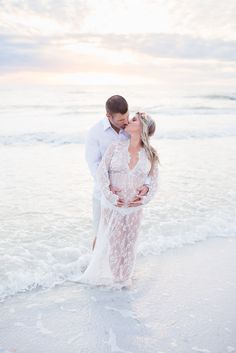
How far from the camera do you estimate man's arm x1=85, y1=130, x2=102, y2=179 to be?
393 cm

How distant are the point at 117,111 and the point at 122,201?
86 centimetres

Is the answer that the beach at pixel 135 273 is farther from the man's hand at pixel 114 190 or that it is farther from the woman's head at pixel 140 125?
the woman's head at pixel 140 125

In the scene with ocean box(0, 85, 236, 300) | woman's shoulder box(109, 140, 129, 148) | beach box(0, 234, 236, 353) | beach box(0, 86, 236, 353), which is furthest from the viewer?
ocean box(0, 85, 236, 300)

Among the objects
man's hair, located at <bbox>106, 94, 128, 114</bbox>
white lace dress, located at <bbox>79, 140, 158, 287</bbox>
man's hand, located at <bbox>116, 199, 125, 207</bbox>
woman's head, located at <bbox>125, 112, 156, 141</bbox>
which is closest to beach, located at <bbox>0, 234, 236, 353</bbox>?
white lace dress, located at <bbox>79, 140, 158, 287</bbox>

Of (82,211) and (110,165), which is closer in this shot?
(110,165)

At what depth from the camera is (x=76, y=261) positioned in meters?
4.83

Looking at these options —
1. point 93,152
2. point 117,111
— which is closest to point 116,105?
point 117,111

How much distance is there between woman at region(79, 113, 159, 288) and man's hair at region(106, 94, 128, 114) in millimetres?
176

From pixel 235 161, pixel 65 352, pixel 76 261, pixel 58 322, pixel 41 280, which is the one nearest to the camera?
pixel 65 352

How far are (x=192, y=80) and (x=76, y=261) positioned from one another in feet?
206

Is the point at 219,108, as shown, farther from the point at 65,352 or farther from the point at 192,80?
the point at 192,80

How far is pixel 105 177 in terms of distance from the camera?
12.7ft

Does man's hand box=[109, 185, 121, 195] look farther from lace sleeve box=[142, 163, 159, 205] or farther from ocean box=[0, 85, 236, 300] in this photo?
ocean box=[0, 85, 236, 300]

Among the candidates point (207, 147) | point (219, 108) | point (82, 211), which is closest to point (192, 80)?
point (219, 108)
